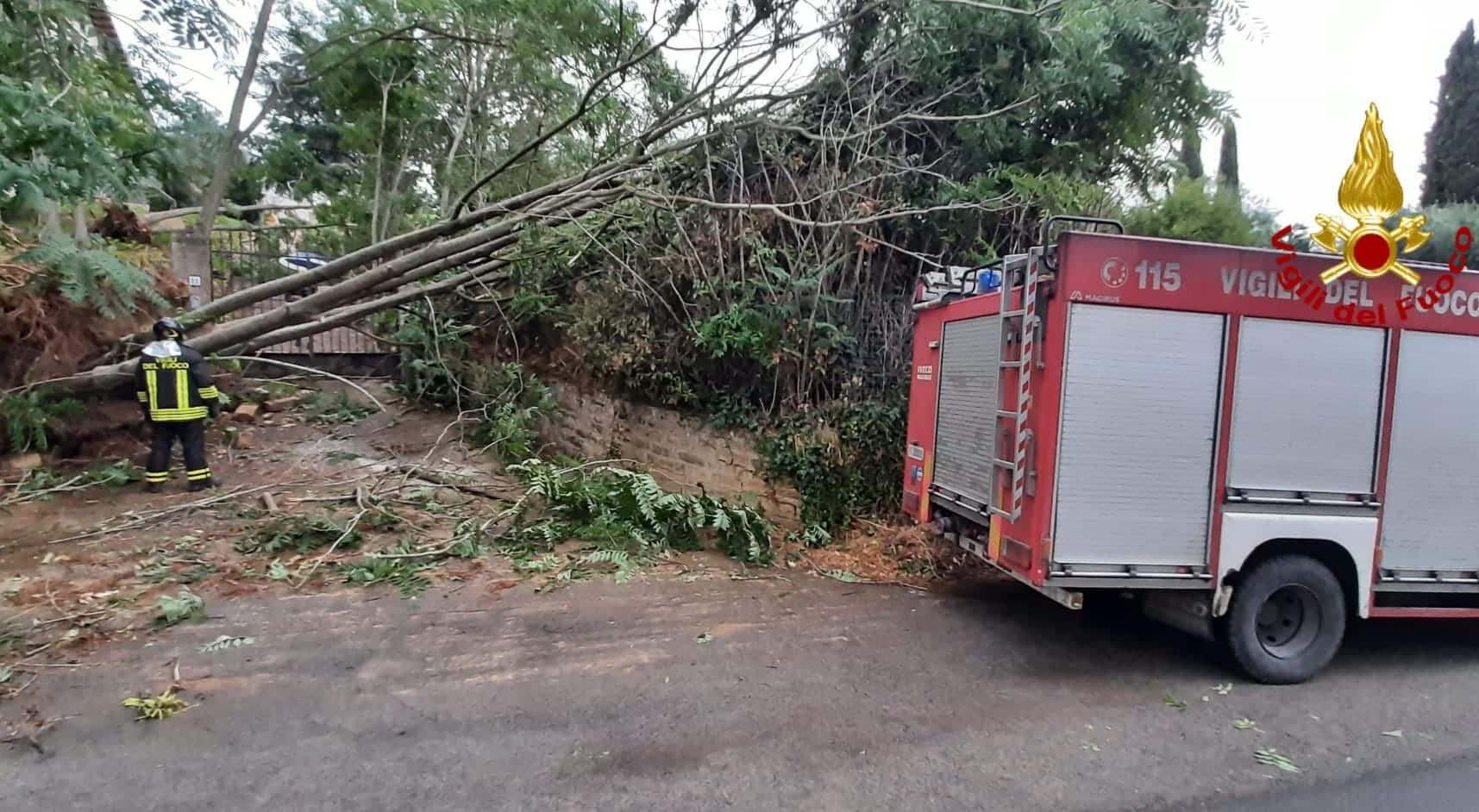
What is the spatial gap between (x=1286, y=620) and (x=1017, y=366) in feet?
7.35

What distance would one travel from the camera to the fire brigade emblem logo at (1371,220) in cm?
471

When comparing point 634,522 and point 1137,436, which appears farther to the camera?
point 634,522

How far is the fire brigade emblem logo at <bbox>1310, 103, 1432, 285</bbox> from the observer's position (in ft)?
15.4

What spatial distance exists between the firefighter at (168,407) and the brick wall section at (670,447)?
11.6 ft

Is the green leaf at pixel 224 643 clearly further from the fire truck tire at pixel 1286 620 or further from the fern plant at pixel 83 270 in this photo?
the fire truck tire at pixel 1286 620

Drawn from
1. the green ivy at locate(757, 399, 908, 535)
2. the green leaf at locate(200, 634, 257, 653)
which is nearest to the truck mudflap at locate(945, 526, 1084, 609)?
the green ivy at locate(757, 399, 908, 535)

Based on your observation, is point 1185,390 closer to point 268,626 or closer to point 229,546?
point 268,626

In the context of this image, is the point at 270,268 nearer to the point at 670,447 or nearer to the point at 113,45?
the point at 113,45

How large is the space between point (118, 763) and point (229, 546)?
10.5ft

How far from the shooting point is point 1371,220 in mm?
4812

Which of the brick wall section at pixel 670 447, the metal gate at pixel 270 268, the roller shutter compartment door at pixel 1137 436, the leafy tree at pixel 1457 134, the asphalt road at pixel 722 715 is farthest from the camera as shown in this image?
the leafy tree at pixel 1457 134

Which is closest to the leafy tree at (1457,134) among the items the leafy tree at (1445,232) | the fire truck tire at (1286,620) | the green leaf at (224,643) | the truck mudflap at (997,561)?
the leafy tree at (1445,232)

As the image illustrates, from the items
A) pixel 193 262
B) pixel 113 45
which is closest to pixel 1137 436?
pixel 113 45

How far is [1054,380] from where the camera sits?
175 inches
